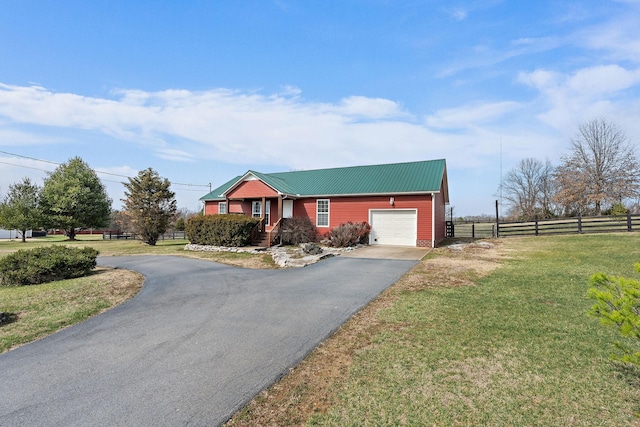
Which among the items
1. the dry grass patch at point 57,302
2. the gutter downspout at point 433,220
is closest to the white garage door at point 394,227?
the gutter downspout at point 433,220

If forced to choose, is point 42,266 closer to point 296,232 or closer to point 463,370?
point 296,232

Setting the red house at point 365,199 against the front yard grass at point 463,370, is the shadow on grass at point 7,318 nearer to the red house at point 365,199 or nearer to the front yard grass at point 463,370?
the front yard grass at point 463,370

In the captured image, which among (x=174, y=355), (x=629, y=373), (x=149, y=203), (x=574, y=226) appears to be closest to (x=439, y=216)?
(x=574, y=226)

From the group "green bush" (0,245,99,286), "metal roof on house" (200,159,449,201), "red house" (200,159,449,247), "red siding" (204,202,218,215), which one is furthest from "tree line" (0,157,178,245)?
"green bush" (0,245,99,286)

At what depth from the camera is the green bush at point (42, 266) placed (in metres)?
9.91

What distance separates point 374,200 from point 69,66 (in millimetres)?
16067

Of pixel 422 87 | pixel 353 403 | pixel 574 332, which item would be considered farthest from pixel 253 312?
pixel 422 87

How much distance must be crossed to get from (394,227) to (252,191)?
949 centimetres

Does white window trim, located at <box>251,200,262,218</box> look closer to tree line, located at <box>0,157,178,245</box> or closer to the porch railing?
the porch railing

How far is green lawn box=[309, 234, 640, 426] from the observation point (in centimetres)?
299

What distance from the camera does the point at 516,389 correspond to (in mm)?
3404

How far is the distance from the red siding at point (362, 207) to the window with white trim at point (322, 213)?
22 centimetres

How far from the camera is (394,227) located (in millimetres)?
18594

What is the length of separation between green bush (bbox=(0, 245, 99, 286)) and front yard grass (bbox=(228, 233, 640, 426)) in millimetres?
10526
